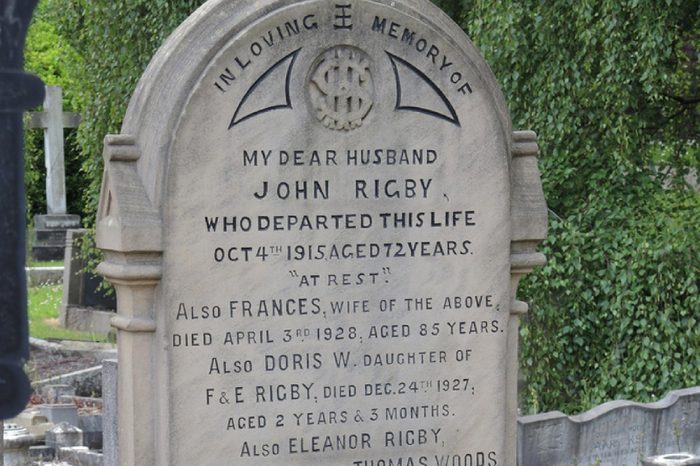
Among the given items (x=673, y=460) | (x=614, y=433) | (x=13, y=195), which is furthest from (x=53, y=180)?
(x=13, y=195)

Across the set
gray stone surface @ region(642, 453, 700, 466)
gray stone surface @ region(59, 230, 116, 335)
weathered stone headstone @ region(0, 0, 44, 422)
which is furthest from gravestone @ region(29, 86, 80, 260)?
weathered stone headstone @ region(0, 0, 44, 422)

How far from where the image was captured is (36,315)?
64.7ft

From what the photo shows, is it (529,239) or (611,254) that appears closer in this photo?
(529,239)

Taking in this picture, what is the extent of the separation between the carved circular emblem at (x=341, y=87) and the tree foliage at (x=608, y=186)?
5.10m

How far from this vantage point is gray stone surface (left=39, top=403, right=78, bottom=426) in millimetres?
10211

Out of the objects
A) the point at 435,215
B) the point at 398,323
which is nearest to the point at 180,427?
the point at 398,323

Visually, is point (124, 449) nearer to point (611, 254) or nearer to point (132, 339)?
point (132, 339)

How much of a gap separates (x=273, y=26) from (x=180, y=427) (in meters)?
1.54

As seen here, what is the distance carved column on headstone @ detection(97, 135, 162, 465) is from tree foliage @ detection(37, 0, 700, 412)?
562cm

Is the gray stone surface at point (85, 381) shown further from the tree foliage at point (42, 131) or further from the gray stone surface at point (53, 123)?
the tree foliage at point (42, 131)

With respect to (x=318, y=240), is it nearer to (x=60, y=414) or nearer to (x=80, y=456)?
(x=80, y=456)

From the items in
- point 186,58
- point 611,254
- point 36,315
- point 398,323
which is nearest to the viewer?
point 186,58

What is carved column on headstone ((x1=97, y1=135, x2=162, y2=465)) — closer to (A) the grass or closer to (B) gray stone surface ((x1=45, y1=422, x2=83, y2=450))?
(B) gray stone surface ((x1=45, y1=422, x2=83, y2=450))

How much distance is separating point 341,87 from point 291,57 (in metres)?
0.23
